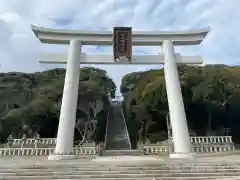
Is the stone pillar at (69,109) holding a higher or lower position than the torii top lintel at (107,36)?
lower

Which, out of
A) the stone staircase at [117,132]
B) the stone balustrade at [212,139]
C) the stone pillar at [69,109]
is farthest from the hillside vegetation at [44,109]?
the stone pillar at [69,109]

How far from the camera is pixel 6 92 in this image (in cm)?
2753

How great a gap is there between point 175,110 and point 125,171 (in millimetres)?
5284

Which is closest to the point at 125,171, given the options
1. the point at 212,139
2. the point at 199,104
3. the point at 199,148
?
the point at 199,148

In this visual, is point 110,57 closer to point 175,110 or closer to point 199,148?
point 175,110

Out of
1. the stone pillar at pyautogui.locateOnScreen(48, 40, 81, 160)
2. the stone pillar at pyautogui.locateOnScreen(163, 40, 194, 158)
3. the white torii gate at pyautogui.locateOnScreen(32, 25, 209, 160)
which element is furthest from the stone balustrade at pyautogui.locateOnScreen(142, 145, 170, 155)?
the stone pillar at pyautogui.locateOnScreen(48, 40, 81, 160)

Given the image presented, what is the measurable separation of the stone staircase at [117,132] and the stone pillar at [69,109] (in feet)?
28.8

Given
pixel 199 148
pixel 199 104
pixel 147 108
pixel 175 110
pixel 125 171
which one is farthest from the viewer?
pixel 147 108

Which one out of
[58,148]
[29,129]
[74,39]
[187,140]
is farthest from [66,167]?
[29,129]

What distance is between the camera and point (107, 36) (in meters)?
14.3

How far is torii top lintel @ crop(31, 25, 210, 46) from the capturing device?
46.4ft

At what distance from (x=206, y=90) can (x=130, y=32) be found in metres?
11.0

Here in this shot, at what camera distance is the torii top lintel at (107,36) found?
1414 centimetres

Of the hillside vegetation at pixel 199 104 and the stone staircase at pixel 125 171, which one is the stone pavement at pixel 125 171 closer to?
the stone staircase at pixel 125 171
